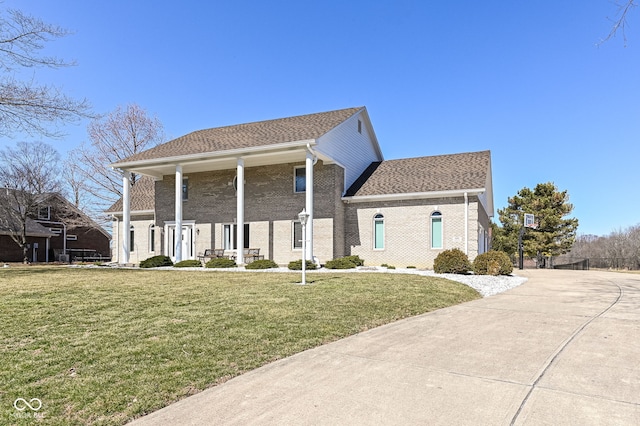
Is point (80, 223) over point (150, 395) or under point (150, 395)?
over

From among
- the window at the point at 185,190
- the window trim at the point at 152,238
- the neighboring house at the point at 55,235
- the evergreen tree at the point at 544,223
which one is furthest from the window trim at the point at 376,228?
the neighboring house at the point at 55,235

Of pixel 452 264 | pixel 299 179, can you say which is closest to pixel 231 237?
pixel 299 179

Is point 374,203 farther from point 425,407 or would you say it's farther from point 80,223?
point 80,223

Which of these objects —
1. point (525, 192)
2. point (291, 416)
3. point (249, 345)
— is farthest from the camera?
point (525, 192)

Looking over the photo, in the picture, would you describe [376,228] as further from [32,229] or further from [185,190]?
[32,229]

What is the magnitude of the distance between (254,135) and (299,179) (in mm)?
3313

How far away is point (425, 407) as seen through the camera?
147 inches

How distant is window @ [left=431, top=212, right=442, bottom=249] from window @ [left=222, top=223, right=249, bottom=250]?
9.61 m

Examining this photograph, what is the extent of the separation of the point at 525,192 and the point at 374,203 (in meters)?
20.9

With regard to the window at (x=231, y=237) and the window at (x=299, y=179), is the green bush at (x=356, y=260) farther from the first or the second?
the window at (x=231, y=237)

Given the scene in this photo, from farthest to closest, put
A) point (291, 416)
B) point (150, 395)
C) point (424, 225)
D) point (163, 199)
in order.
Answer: point (163, 199) → point (424, 225) → point (150, 395) → point (291, 416)

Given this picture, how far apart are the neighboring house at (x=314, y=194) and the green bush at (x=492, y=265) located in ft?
9.14

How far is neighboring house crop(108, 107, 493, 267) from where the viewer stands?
1973cm

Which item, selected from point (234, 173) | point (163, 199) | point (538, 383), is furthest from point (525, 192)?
point (538, 383)
